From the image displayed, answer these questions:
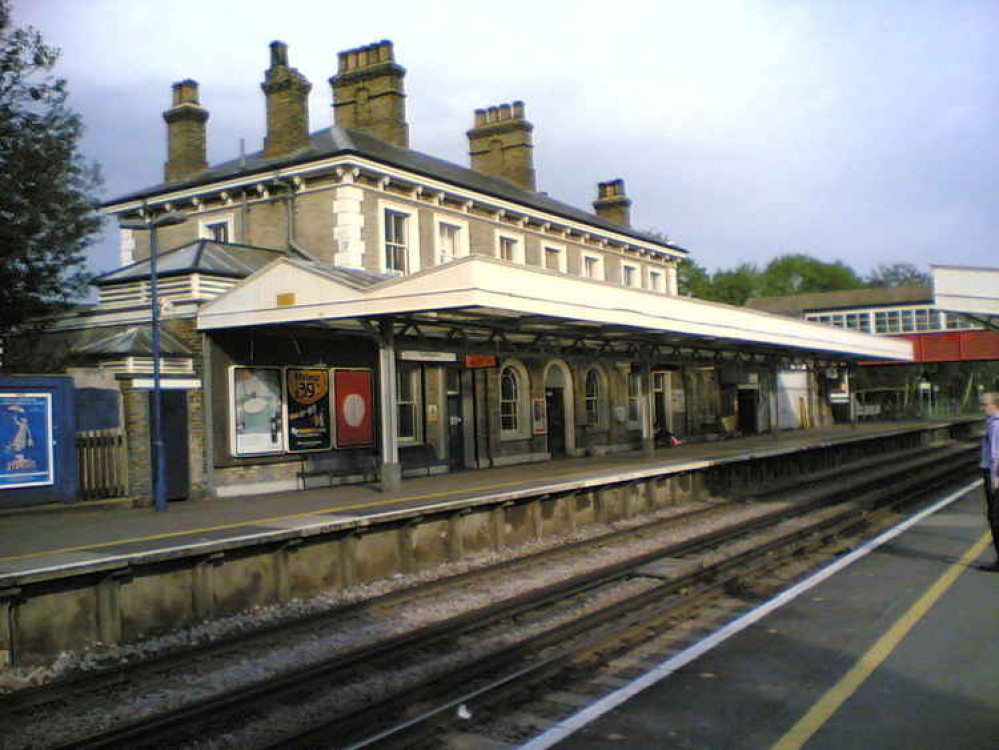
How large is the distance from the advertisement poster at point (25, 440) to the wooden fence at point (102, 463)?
0.80 meters

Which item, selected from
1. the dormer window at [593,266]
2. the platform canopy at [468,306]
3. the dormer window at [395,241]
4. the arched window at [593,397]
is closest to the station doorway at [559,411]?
the arched window at [593,397]

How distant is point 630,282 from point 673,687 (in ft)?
80.2

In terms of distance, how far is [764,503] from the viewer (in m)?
18.4

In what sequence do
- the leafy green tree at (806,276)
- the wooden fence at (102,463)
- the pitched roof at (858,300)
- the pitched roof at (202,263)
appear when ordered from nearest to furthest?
the wooden fence at (102,463), the pitched roof at (202,263), the pitched roof at (858,300), the leafy green tree at (806,276)

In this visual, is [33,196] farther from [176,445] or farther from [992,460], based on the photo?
[992,460]

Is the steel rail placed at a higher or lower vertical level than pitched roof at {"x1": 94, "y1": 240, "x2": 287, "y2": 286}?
lower

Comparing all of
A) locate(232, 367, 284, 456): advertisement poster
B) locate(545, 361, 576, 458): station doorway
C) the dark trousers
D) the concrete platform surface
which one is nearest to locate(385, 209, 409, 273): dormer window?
locate(232, 367, 284, 456): advertisement poster

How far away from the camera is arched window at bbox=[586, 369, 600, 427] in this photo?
26734 mm

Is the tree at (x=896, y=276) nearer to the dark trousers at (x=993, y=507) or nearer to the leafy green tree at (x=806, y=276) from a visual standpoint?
the leafy green tree at (x=806, y=276)

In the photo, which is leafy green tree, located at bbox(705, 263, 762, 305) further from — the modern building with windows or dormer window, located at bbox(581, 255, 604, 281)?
dormer window, located at bbox(581, 255, 604, 281)

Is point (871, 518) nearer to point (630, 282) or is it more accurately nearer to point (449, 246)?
point (449, 246)

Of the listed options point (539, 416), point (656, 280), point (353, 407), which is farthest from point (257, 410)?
point (656, 280)

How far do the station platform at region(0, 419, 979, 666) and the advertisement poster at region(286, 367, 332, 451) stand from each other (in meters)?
1.26

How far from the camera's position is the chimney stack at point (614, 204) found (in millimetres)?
35188
